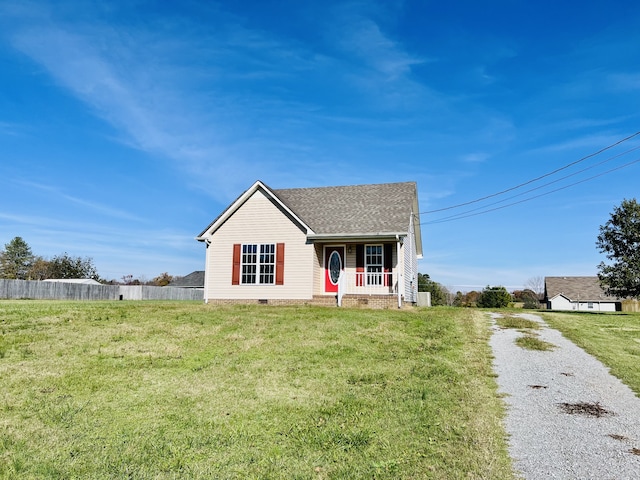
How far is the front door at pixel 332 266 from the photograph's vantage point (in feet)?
63.1

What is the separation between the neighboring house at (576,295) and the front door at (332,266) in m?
39.2

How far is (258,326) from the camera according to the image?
36.4 ft

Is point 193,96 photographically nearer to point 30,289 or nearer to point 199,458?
point 199,458

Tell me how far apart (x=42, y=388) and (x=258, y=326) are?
5.55 m

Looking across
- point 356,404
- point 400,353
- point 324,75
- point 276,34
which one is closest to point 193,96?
point 276,34

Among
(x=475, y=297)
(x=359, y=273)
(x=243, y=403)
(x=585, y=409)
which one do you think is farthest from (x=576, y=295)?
(x=243, y=403)

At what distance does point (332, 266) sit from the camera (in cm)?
1939

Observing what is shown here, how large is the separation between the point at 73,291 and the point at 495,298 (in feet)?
111

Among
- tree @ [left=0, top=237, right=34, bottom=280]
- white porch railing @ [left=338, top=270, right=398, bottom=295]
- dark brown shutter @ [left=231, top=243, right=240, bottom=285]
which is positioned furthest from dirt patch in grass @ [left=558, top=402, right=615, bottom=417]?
tree @ [left=0, top=237, right=34, bottom=280]

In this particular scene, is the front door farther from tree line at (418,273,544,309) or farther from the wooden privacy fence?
the wooden privacy fence

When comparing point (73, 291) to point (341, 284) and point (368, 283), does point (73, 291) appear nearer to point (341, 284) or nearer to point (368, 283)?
point (341, 284)

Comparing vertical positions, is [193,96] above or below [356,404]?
above

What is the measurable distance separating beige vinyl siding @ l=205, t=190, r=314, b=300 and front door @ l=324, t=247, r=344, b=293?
1157 mm

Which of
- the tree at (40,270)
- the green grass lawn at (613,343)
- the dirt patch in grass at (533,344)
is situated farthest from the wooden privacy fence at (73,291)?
the tree at (40,270)
